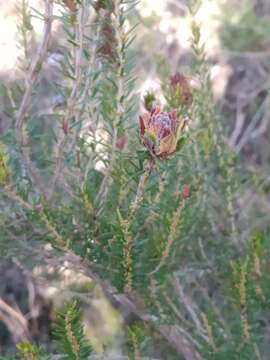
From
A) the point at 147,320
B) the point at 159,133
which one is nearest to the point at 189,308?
the point at 147,320

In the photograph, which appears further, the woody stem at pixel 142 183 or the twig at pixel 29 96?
the twig at pixel 29 96

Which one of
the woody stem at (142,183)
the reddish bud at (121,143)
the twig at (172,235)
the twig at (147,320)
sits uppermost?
the reddish bud at (121,143)

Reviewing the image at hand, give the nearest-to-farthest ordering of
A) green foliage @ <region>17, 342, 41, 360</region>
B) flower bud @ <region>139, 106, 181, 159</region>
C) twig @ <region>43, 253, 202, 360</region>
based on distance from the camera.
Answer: flower bud @ <region>139, 106, 181, 159</region>
green foliage @ <region>17, 342, 41, 360</region>
twig @ <region>43, 253, 202, 360</region>

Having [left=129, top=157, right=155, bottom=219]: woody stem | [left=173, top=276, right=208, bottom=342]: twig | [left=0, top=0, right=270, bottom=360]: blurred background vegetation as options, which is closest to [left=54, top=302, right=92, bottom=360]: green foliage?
[left=0, top=0, right=270, bottom=360]: blurred background vegetation

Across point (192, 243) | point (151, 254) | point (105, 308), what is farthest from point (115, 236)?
point (105, 308)

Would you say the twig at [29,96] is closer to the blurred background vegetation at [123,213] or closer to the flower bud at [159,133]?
the blurred background vegetation at [123,213]

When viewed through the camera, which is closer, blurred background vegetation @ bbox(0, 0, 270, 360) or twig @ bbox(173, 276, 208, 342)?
blurred background vegetation @ bbox(0, 0, 270, 360)

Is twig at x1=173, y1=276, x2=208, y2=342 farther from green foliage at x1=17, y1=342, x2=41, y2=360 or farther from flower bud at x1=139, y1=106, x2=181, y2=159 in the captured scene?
flower bud at x1=139, y1=106, x2=181, y2=159

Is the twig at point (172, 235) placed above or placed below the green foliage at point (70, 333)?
above

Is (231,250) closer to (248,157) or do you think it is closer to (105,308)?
(105,308)

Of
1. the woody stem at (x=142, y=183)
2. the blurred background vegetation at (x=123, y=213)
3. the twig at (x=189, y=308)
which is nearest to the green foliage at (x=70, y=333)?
the blurred background vegetation at (x=123, y=213)

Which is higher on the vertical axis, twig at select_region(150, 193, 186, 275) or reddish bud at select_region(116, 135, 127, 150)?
reddish bud at select_region(116, 135, 127, 150)

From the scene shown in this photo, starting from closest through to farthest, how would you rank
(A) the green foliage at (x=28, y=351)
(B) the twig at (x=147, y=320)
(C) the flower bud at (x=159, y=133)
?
(C) the flower bud at (x=159, y=133) → (A) the green foliage at (x=28, y=351) → (B) the twig at (x=147, y=320)
